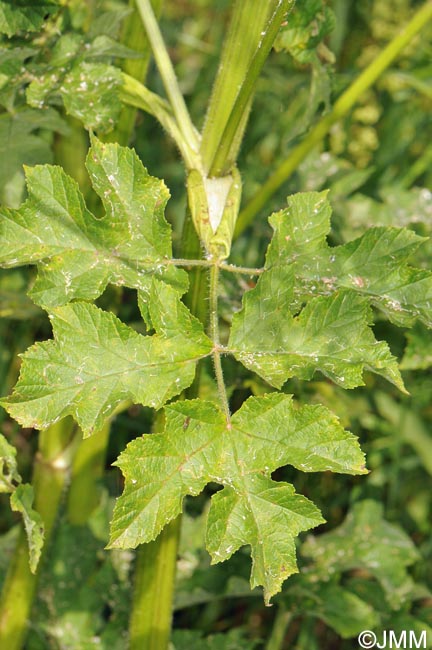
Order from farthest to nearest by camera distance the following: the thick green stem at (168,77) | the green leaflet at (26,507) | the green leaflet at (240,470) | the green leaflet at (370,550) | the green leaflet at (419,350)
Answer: the green leaflet at (370,550)
the green leaflet at (419,350)
the thick green stem at (168,77)
the green leaflet at (26,507)
the green leaflet at (240,470)

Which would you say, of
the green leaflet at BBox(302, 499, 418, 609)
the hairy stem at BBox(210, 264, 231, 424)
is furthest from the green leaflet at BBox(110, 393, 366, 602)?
the green leaflet at BBox(302, 499, 418, 609)

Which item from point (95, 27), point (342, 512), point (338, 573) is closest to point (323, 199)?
point (95, 27)

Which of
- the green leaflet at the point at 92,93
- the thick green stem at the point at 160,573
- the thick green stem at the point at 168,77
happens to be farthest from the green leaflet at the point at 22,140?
the thick green stem at the point at 160,573

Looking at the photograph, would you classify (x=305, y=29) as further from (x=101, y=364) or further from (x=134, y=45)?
(x=101, y=364)

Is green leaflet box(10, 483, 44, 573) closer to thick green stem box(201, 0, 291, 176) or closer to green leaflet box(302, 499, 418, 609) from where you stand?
thick green stem box(201, 0, 291, 176)

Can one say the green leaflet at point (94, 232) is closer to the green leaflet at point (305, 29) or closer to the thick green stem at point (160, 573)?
the thick green stem at point (160, 573)

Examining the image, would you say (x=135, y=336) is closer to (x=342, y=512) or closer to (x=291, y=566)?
(x=291, y=566)
